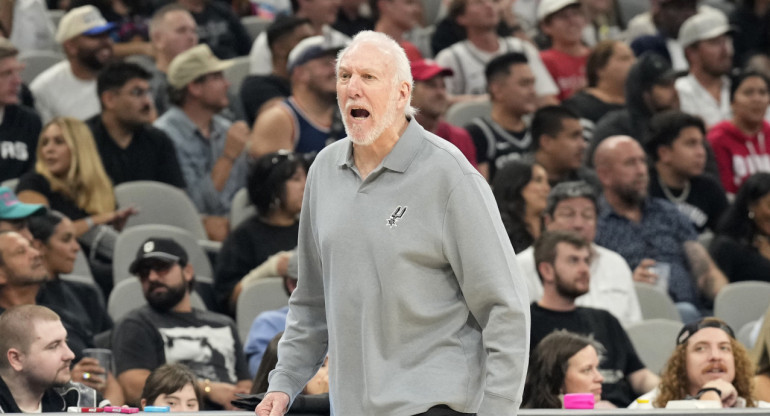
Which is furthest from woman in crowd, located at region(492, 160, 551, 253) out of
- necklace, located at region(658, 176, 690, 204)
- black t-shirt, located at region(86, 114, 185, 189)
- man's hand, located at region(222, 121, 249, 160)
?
black t-shirt, located at region(86, 114, 185, 189)

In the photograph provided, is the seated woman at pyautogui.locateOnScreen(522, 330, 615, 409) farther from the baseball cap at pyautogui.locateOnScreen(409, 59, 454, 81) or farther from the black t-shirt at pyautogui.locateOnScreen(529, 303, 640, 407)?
the baseball cap at pyautogui.locateOnScreen(409, 59, 454, 81)

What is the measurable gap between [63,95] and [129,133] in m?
0.71

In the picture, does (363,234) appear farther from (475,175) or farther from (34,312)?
(34,312)

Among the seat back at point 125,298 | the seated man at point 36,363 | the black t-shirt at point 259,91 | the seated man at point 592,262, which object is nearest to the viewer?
the seated man at point 36,363

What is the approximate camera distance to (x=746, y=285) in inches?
264

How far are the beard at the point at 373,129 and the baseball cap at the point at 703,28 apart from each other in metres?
7.05

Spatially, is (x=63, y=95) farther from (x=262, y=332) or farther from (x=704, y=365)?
(x=704, y=365)

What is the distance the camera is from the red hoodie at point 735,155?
8711 mm

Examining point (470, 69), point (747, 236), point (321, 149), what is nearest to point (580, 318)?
point (321, 149)

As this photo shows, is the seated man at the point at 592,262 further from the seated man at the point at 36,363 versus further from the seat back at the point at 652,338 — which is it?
the seated man at the point at 36,363

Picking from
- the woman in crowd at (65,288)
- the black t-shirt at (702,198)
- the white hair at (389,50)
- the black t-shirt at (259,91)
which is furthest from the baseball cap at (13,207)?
the black t-shirt at (702,198)

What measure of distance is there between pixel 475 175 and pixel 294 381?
66cm

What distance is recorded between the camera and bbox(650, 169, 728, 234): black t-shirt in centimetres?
798

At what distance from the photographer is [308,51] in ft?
25.6
